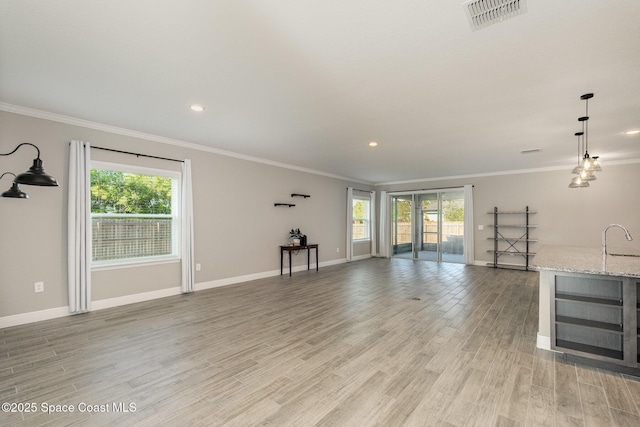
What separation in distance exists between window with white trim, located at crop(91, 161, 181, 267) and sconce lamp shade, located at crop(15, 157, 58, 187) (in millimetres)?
1640

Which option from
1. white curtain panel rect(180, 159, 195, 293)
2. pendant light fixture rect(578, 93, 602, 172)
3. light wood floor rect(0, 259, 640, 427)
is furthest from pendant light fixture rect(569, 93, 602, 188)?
white curtain panel rect(180, 159, 195, 293)

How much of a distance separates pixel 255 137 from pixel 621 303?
486cm

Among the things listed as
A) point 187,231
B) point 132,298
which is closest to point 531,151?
point 187,231

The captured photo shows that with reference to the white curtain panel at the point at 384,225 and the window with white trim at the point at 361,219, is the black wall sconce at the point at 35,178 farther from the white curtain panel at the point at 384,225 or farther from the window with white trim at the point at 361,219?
the white curtain panel at the point at 384,225

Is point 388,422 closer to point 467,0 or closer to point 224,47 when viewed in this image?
point 467,0

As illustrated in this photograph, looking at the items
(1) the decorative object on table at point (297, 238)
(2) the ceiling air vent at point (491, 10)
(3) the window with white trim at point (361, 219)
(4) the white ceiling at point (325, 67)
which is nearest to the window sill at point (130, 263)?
(4) the white ceiling at point (325, 67)

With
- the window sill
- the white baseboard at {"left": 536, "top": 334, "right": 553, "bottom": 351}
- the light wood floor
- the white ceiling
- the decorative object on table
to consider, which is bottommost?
the light wood floor

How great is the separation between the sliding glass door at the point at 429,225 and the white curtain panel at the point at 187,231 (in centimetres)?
689

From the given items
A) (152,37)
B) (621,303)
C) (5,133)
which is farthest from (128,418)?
(621,303)

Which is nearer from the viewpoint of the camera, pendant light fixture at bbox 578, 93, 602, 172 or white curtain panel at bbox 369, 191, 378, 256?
pendant light fixture at bbox 578, 93, 602, 172

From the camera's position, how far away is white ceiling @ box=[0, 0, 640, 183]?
1917 mm

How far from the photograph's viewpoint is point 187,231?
16.4 feet

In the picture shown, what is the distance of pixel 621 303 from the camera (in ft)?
8.42

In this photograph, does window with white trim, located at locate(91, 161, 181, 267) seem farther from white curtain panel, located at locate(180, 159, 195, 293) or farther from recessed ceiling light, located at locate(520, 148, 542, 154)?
recessed ceiling light, located at locate(520, 148, 542, 154)
